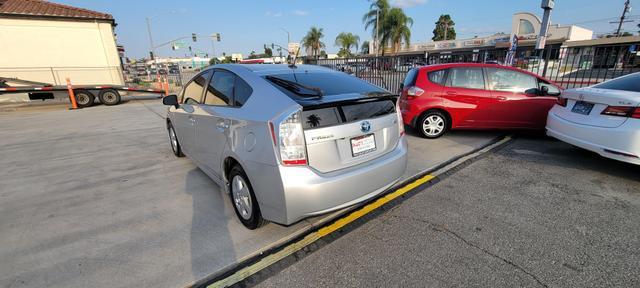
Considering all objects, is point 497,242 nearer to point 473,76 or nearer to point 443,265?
point 443,265

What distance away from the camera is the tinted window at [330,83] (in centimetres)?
277

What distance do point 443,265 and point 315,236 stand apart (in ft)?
3.64

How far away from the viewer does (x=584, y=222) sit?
2.84 metres

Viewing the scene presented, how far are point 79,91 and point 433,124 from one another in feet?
48.0

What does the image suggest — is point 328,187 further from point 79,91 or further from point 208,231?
point 79,91

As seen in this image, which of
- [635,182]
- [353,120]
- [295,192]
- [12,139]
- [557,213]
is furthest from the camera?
[12,139]

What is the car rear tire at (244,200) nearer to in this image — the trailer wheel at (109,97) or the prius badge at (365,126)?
Answer: the prius badge at (365,126)

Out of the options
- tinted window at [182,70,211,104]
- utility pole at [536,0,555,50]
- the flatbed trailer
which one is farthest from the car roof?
the flatbed trailer

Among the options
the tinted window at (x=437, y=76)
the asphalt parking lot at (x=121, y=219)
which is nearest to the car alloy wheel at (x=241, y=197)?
the asphalt parking lot at (x=121, y=219)

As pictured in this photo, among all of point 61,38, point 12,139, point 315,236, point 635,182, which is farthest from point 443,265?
point 61,38

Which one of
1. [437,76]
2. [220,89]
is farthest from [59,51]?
[437,76]

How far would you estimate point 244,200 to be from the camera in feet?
9.27

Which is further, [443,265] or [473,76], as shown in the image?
[473,76]

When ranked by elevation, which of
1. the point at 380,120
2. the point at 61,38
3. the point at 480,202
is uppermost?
the point at 61,38
